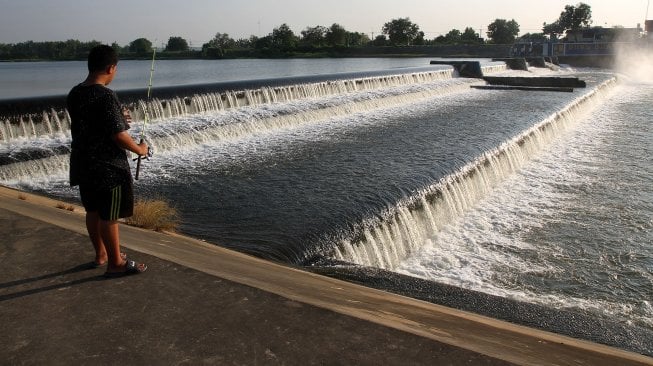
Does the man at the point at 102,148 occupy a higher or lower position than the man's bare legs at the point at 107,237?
higher

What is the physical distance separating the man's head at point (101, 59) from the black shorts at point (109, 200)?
2.57 feet

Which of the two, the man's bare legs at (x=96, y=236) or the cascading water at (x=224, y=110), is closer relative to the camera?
the man's bare legs at (x=96, y=236)

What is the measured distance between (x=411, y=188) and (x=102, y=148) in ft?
19.3

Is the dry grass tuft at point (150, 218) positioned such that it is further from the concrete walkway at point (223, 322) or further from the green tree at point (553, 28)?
the green tree at point (553, 28)

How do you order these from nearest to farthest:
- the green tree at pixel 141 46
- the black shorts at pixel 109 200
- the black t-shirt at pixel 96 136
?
1. the black t-shirt at pixel 96 136
2. the black shorts at pixel 109 200
3. the green tree at pixel 141 46

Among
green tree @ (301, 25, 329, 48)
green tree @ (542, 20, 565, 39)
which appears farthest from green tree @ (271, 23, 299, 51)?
green tree @ (542, 20, 565, 39)

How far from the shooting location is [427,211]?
325 inches

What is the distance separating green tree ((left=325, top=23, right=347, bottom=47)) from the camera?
11912 cm

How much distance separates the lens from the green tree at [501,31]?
12262 centimetres

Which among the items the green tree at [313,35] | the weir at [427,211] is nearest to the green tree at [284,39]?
the green tree at [313,35]

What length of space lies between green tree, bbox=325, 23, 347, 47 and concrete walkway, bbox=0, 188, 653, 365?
118498 millimetres

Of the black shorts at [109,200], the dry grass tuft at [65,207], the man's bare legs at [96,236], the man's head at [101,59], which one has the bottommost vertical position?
the dry grass tuft at [65,207]

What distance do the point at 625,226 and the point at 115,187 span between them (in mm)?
8485

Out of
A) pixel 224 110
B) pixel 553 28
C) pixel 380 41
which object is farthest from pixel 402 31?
pixel 224 110
